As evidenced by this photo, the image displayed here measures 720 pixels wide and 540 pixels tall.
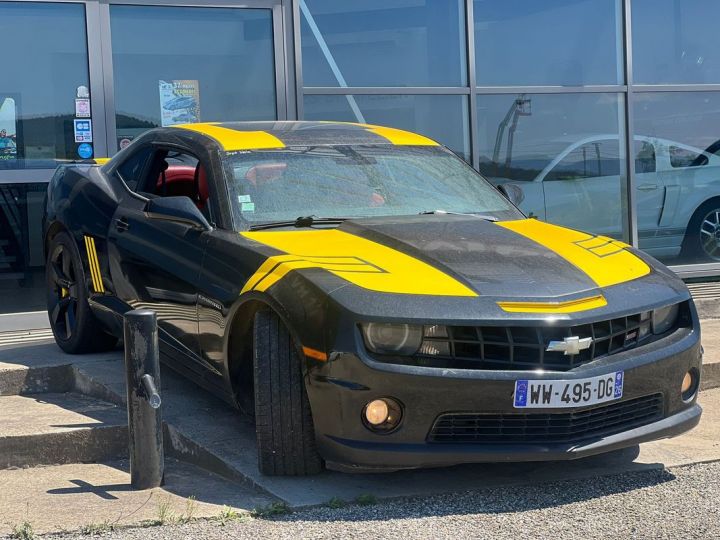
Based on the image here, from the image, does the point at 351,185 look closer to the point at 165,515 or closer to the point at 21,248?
the point at 165,515

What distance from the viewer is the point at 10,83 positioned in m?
8.62

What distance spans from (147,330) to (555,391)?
1.69 m

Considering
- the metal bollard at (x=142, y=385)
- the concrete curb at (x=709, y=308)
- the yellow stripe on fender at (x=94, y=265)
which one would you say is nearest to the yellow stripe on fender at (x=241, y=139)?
the yellow stripe on fender at (x=94, y=265)

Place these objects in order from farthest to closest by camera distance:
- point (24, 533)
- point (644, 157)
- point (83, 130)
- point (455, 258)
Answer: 1. point (644, 157)
2. point (83, 130)
3. point (455, 258)
4. point (24, 533)

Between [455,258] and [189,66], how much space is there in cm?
550

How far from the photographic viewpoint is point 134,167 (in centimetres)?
613

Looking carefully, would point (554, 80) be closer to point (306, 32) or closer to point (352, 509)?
point (306, 32)

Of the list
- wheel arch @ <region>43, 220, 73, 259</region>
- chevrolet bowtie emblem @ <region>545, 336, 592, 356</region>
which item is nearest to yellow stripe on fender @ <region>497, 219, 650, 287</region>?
chevrolet bowtie emblem @ <region>545, 336, 592, 356</region>

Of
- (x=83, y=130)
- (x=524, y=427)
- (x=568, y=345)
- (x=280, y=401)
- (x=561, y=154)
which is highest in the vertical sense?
(x=83, y=130)

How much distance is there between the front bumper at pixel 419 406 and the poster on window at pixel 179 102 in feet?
18.2

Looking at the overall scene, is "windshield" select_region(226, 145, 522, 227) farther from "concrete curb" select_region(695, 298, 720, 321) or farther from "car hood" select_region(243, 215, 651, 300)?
"concrete curb" select_region(695, 298, 720, 321)

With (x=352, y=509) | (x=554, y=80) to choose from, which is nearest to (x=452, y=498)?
(x=352, y=509)

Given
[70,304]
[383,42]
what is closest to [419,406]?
[70,304]

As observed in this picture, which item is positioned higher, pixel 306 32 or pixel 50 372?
pixel 306 32
